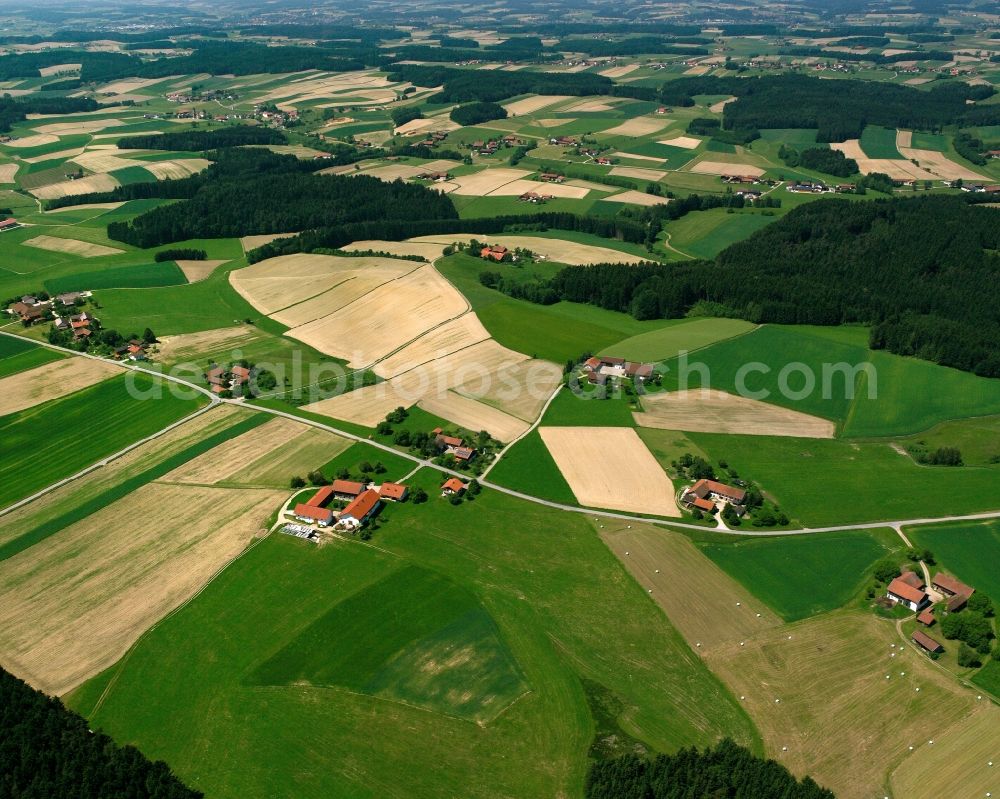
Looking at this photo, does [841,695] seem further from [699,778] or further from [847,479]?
[847,479]

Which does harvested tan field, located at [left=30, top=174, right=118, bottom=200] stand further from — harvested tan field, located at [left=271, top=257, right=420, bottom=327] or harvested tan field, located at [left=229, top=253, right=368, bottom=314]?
harvested tan field, located at [left=271, top=257, right=420, bottom=327]

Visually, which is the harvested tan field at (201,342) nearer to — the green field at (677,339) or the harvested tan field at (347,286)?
the harvested tan field at (347,286)

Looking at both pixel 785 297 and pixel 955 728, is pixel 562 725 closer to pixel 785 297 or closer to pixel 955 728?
pixel 955 728

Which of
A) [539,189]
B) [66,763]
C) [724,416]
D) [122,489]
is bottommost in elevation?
[122,489]

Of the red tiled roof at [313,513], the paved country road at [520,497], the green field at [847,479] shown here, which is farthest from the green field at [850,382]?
the red tiled roof at [313,513]

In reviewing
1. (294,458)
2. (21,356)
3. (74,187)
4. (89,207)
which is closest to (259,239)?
(89,207)

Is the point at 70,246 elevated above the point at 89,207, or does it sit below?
below

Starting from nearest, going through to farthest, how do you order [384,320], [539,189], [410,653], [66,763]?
[66,763] → [410,653] → [384,320] → [539,189]
